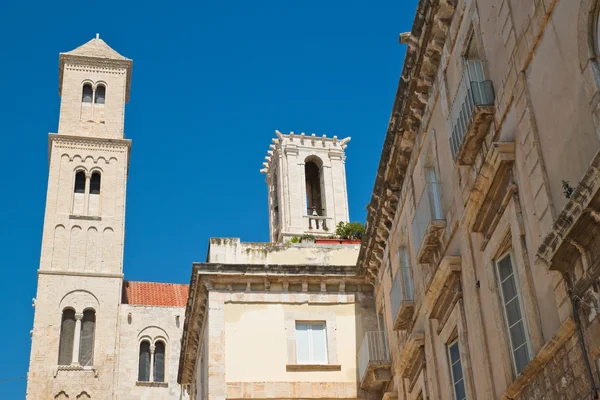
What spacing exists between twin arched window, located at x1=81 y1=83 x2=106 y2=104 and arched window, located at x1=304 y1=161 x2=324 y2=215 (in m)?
17.4

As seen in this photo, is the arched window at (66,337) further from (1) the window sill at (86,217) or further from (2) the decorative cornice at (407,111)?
(2) the decorative cornice at (407,111)

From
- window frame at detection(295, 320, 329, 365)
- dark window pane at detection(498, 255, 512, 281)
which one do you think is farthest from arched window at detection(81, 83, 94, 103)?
dark window pane at detection(498, 255, 512, 281)

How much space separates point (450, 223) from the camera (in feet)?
47.8

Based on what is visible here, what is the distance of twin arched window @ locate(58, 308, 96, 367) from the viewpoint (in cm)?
4800

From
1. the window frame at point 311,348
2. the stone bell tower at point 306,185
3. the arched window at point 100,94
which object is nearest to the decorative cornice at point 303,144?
the stone bell tower at point 306,185

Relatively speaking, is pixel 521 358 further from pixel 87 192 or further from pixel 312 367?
pixel 87 192

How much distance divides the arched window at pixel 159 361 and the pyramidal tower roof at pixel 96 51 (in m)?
18.5

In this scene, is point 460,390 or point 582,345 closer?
point 582,345

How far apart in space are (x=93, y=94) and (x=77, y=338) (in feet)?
52.5

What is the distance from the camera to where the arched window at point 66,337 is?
4791 cm

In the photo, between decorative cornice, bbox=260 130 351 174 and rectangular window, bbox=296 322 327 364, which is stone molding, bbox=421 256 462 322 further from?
decorative cornice, bbox=260 130 351 174

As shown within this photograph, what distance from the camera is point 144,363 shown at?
50.8m

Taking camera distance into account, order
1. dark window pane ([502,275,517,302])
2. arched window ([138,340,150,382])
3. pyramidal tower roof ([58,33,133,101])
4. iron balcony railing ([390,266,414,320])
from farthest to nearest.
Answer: pyramidal tower roof ([58,33,133,101]), arched window ([138,340,150,382]), iron balcony railing ([390,266,414,320]), dark window pane ([502,275,517,302])

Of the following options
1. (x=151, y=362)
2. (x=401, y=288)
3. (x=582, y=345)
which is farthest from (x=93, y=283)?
(x=582, y=345)
